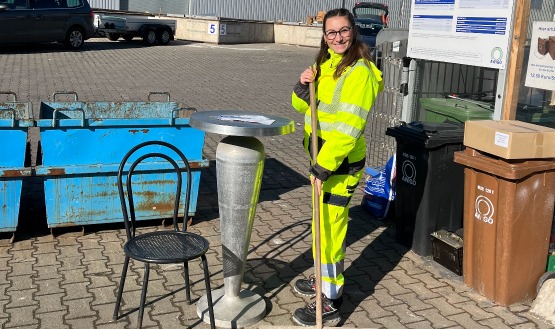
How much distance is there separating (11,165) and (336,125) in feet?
9.15

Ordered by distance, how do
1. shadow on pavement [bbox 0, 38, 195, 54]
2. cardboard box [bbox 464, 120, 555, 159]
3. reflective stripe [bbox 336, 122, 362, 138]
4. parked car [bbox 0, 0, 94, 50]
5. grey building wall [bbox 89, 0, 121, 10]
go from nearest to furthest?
reflective stripe [bbox 336, 122, 362, 138], cardboard box [bbox 464, 120, 555, 159], parked car [bbox 0, 0, 94, 50], shadow on pavement [bbox 0, 38, 195, 54], grey building wall [bbox 89, 0, 121, 10]

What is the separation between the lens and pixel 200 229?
6199mm

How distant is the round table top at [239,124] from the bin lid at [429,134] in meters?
1.37

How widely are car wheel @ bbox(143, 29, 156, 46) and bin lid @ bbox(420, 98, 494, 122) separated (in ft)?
57.1

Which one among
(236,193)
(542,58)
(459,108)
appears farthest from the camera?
(459,108)

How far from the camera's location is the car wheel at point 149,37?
23.1 metres

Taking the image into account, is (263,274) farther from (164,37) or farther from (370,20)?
(164,37)

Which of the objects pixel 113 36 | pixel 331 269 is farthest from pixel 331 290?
pixel 113 36

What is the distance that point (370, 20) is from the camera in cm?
2280

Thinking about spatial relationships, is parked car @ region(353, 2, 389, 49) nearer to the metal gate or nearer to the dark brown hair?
the metal gate

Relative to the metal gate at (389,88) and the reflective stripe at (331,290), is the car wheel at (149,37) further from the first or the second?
the reflective stripe at (331,290)

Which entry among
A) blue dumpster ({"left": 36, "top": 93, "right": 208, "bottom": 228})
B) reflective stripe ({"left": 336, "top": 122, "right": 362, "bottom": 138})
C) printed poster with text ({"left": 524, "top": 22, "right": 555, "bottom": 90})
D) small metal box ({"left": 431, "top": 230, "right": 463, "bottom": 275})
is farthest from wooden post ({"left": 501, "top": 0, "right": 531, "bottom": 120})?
blue dumpster ({"left": 36, "top": 93, "right": 208, "bottom": 228})

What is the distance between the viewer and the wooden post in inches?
219

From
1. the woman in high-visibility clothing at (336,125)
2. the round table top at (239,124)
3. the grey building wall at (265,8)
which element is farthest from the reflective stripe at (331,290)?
the grey building wall at (265,8)
